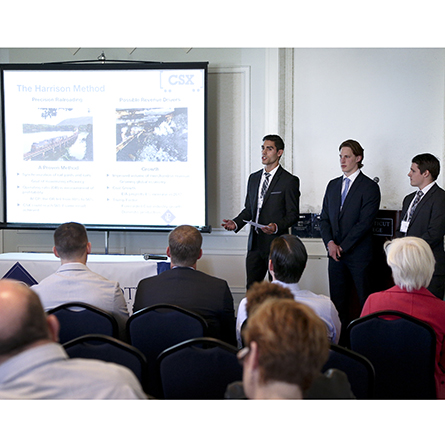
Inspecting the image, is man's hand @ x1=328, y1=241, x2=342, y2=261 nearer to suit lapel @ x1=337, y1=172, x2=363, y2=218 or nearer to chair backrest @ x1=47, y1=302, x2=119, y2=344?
suit lapel @ x1=337, y1=172, x2=363, y2=218

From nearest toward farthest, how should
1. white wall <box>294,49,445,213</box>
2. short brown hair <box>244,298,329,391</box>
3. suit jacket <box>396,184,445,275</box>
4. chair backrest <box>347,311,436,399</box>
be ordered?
1. short brown hair <box>244,298,329,391</box>
2. chair backrest <box>347,311,436,399</box>
3. suit jacket <box>396,184,445,275</box>
4. white wall <box>294,49,445,213</box>

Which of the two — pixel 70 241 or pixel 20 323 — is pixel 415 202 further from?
pixel 20 323

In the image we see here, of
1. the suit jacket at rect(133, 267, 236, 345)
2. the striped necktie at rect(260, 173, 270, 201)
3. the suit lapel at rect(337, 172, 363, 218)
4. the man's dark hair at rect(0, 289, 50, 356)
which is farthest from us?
the striped necktie at rect(260, 173, 270, 201)

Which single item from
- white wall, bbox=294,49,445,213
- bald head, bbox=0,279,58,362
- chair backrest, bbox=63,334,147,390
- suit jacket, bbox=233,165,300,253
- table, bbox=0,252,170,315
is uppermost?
white wall, bbox=294,49,445,213

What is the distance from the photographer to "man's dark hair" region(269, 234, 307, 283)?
229cm

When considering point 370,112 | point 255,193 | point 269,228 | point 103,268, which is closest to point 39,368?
point 103,268

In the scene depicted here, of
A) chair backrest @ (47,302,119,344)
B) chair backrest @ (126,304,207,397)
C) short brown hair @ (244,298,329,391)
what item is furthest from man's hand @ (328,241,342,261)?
short brown hair @ (244,298,329,391)

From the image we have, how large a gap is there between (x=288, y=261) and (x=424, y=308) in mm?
626

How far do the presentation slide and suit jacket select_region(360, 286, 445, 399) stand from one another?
2.93 meters

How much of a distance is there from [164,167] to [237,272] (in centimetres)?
135

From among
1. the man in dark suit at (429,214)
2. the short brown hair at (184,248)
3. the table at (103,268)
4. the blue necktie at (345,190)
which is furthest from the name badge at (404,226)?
the short brown hair at (184,248)

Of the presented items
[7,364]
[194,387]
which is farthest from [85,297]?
[7,364]

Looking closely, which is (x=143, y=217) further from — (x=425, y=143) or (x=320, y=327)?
(x=320, y=327)

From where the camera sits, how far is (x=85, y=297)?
7.86 ft
